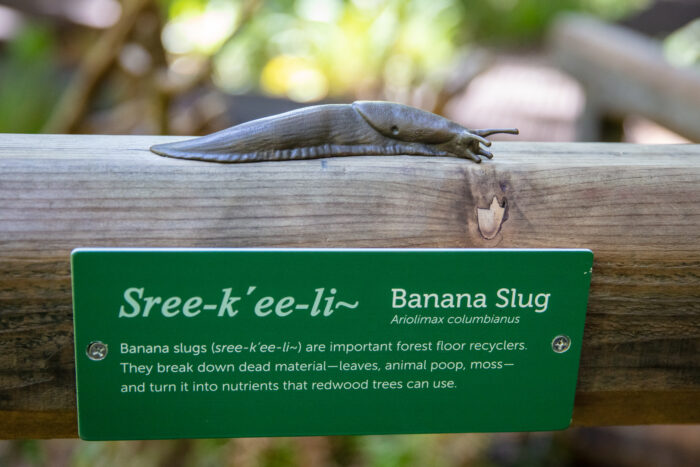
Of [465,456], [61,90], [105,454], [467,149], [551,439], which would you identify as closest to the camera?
[467,149]

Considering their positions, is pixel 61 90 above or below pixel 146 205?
below

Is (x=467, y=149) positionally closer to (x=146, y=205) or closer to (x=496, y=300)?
(x=496, y=300)

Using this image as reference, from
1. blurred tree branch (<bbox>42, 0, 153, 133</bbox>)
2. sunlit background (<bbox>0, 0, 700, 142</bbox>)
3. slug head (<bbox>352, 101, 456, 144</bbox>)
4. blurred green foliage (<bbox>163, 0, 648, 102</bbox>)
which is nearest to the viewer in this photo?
slug head (<bbox>352, 101, 456, 144</bbox>)

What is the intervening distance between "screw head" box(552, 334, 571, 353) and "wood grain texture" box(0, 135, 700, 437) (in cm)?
4

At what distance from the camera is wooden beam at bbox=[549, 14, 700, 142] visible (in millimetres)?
1954

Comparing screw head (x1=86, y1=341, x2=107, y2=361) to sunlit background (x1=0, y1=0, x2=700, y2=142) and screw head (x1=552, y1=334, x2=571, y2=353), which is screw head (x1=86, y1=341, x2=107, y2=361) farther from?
sunlit background (x1=0, y1=0, x2=700, y2=142)

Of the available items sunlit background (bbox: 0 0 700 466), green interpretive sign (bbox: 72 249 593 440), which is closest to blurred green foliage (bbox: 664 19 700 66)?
sunlit background (bbox: 0 0 700 466)

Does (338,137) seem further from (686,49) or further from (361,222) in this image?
(686,49)

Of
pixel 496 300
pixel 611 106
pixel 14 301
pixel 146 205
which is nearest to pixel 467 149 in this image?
pixel 496 300

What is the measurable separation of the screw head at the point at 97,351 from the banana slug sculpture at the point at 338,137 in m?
0.21

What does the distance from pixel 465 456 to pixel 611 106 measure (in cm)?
143

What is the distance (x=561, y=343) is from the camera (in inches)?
31.0

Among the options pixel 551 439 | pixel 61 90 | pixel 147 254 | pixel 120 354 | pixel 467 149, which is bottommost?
pixel 551 439

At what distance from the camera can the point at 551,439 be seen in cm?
300
